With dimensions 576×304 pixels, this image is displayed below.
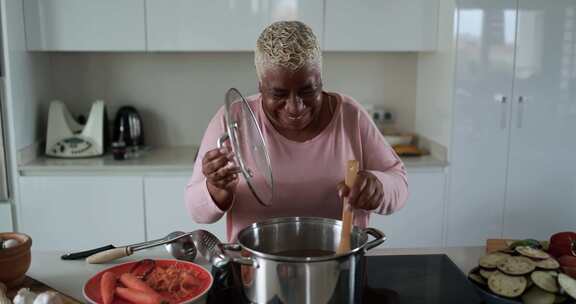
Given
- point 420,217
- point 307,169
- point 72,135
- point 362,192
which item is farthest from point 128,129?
point 362,192

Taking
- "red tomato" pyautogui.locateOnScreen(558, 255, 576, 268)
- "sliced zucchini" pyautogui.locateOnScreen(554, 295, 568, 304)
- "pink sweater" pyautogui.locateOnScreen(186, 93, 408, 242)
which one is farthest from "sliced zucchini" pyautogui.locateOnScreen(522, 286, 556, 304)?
"pink sweater" pyautogui.locateOnScreen(186, 93, 408, 242)

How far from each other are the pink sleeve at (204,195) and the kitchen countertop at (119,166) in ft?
3.71

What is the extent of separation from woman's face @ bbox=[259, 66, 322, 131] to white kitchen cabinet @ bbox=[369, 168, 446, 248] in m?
1.36

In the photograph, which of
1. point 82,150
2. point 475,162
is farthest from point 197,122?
point 475,162

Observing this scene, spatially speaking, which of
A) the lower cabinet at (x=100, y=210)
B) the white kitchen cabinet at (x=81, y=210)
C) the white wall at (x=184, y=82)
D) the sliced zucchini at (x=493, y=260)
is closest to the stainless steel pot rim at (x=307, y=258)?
the sliced zucchini at (x=493, y=260)

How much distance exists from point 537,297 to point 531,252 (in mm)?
103

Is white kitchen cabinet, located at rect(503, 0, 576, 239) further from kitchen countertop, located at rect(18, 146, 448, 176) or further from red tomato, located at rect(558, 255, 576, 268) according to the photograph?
red tomato, located at rect(558, 255, 576, 268)

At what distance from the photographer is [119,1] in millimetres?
2400

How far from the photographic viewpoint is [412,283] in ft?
3.57

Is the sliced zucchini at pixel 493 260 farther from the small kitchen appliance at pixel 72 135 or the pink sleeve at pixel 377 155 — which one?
the small kitchen appliance at pixel 72 135

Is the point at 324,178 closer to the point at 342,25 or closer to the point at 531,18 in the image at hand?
the point at 342,25

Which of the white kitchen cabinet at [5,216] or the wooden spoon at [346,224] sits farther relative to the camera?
the white kitchen cabinet at [5,216]

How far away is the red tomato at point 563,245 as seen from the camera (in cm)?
107

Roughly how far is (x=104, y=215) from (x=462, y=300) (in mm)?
1790
